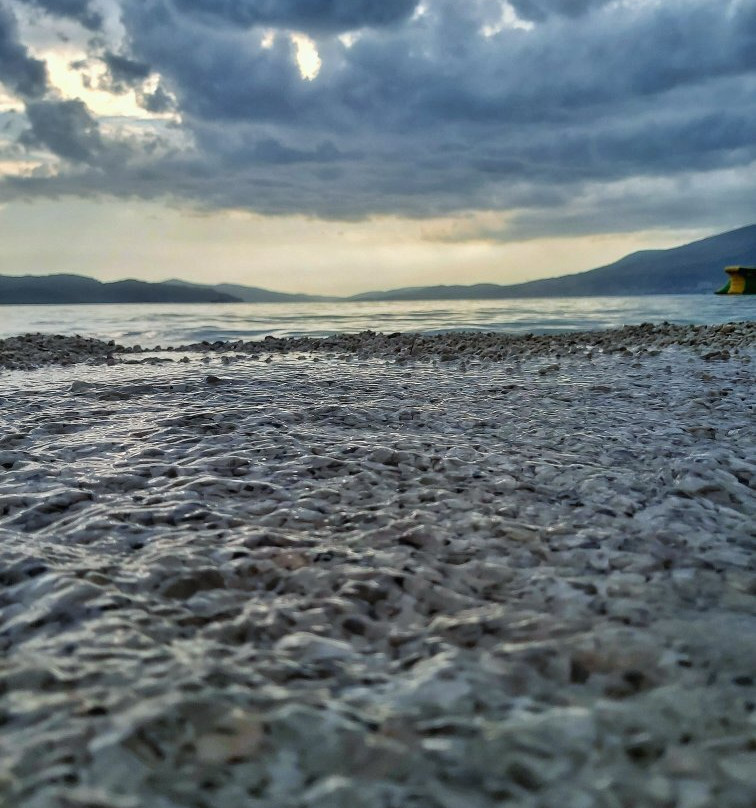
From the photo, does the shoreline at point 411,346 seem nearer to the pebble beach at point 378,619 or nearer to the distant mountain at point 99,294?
the pebble beach at point 378,619

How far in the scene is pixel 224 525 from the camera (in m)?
3.64

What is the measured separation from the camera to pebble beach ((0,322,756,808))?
1.78 meters

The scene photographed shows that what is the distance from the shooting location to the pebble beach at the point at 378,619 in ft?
5.83

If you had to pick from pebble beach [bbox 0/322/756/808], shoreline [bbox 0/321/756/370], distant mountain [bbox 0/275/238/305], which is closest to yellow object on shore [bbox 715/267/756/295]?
shoreline [bbox 0/321/756/370]

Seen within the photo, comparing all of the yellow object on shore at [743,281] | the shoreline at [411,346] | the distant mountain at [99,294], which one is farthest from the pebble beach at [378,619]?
the distant mountain at [99,294]

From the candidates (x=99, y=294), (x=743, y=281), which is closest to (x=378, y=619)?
(x=743, y=281)

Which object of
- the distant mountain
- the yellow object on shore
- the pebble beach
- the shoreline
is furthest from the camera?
the distant mountain

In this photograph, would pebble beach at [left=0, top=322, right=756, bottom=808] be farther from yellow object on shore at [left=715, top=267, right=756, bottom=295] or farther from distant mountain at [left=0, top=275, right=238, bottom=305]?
distant mountain at [left=0, top=275, right=238, bottom=305]

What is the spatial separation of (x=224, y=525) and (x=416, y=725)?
78.9 inches

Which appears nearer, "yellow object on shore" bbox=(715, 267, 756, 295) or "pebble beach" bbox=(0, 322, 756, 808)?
"pebble beach" bbox=(0, 322, 756, 808)

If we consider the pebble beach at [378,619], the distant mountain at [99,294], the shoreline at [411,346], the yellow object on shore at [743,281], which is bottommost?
the pebble beach at [378,619]

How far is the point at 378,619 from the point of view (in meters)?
2.62

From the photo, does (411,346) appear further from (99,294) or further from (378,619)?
(99,294)

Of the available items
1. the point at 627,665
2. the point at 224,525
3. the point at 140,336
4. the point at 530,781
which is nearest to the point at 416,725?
the point at 530,781
